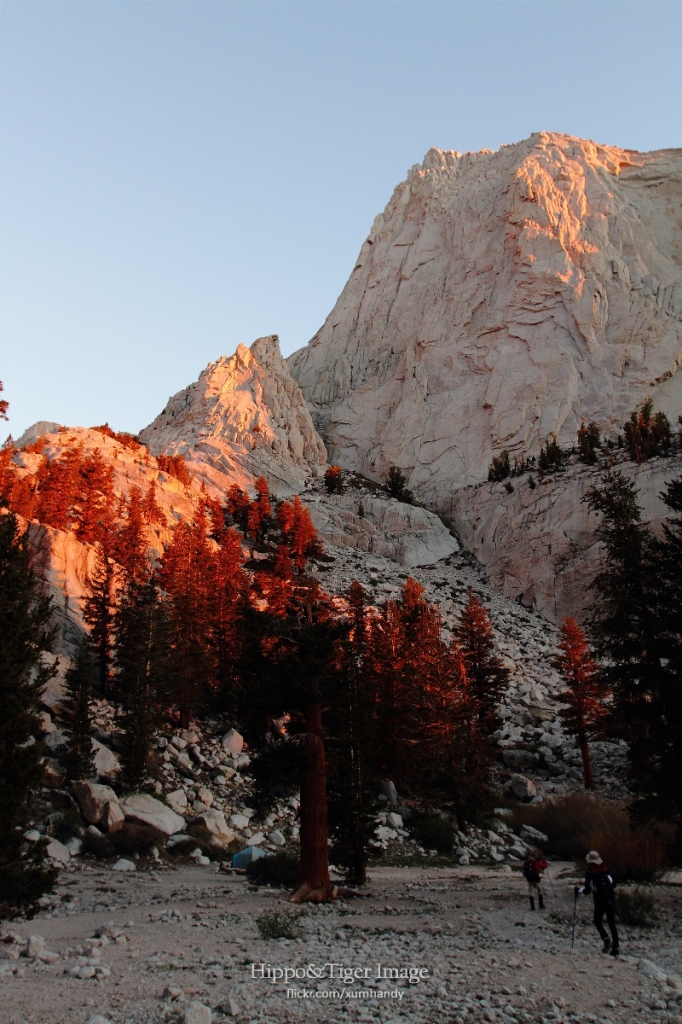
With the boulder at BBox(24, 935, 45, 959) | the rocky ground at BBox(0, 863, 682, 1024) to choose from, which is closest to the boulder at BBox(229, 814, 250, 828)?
the rocky ground at BBox(0, 863, 682, 1024)

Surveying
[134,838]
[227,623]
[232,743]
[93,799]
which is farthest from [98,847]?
[227,623]

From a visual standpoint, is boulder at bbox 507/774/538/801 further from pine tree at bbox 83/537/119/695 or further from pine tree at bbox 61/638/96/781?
pine tree at bbox 83/537/119/695

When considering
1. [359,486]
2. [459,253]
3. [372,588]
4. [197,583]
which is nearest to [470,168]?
[459,253]

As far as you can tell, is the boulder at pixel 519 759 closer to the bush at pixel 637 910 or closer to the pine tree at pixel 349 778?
the pine tree at pixel 349 778

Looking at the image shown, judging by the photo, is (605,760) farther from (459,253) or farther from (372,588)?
(459,253)

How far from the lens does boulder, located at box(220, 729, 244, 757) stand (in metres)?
34.4

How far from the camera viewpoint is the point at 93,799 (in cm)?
2370

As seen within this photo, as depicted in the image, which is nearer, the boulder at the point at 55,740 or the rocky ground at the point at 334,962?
the rocky ground at the point at 334,962

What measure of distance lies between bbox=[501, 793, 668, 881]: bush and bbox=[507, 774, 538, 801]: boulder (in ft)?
5.29

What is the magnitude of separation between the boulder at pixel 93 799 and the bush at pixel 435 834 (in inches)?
538

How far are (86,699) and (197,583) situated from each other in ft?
59.6

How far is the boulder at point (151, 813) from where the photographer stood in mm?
24578

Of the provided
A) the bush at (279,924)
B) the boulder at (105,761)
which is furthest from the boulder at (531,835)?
the bush at (279,924)

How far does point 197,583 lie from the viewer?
4494 cm
